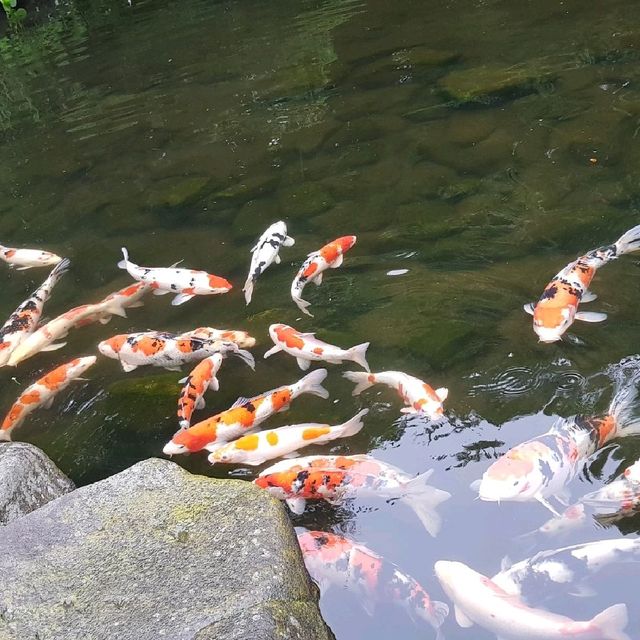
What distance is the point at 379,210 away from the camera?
7117mm

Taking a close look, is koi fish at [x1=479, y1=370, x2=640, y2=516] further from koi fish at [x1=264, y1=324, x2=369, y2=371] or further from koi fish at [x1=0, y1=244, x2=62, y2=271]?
koi fish at [x1=0, y1=244, x2=62, y2=271]

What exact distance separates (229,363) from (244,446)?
1.18 m

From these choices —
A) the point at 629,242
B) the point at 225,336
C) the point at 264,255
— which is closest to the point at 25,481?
the point at 225,336

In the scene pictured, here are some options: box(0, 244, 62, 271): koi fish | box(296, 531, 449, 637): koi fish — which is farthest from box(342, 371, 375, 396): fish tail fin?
box(0, 244, 62, 271): koi fish

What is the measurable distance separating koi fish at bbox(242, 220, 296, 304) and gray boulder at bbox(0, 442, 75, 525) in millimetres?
2212

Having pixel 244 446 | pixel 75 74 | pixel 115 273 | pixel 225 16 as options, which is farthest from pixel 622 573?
pixel 225 16

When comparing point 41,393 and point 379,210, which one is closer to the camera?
point 41,393

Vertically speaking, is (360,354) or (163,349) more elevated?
(163,349)

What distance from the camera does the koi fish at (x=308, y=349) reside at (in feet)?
16.6

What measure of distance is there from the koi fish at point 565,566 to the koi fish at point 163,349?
8.19 feet

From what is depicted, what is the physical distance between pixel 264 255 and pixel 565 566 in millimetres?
3639

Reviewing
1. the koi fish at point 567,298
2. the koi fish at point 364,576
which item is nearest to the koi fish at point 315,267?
the koi fish at point 567,298

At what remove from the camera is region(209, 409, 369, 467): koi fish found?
4523 millimetres

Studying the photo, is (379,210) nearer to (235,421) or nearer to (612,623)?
(235,421)
